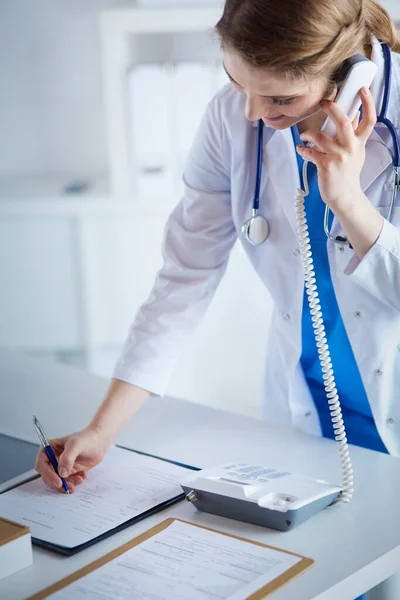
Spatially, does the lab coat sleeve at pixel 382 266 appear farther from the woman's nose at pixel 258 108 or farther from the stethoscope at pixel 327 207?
the woman's nose at pixel 258 108

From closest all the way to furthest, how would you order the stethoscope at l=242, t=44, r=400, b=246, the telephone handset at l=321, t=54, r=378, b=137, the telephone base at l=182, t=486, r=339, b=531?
the telephone base at l=182, t=486, r=339, b=531, the telephone handset at l=321, t=54, r=378, b=137, the stethoscope at l=242, t=44, r=400, b=246

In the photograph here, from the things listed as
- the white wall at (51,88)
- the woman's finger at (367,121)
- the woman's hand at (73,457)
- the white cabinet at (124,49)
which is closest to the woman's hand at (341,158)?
the woman's finger at (367,121)

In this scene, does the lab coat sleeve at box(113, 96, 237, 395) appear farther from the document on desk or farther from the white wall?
the white wall

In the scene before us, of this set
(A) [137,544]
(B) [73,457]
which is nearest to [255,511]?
(A) [137,544]

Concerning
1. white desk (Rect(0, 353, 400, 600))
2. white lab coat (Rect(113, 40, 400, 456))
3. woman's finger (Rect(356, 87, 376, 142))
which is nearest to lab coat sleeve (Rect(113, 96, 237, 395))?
white lab coat (Rect(113, 40, 400, 456))

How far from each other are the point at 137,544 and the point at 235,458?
296 millimetres

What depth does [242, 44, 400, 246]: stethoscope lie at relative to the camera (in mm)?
1293

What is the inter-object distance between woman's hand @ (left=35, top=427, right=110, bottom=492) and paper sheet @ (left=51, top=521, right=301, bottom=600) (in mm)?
211

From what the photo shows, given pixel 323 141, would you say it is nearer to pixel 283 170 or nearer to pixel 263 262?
pixel 283 170

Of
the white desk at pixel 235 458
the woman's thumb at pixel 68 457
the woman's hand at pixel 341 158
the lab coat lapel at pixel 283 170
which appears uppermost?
the woman's hand at pixel 341 158

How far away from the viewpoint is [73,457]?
1231mm

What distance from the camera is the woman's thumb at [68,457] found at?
1214 mm

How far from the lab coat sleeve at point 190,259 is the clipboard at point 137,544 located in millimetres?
384

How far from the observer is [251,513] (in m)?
1.08
